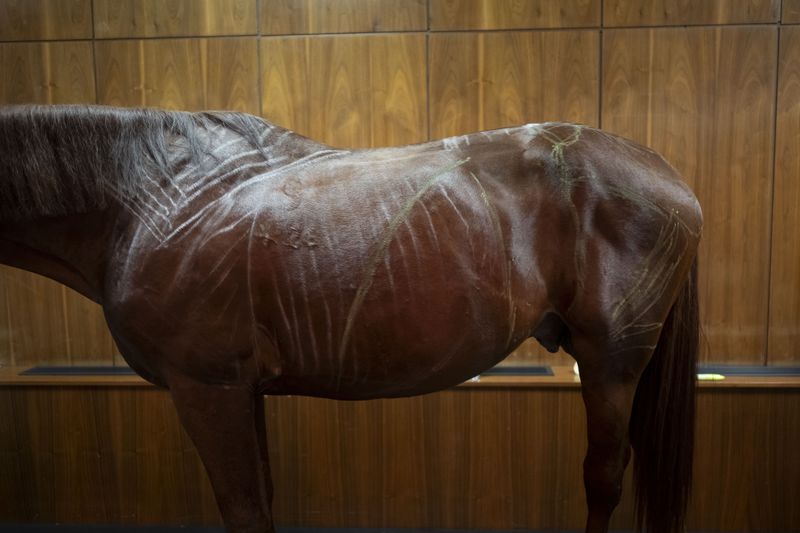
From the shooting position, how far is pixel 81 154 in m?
1.11

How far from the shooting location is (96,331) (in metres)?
2.33

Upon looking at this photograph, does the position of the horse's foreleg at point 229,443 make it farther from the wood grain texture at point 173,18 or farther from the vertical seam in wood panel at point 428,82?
the wood grain texture at point 173,18

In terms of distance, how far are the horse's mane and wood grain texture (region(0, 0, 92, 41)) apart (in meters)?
1.43

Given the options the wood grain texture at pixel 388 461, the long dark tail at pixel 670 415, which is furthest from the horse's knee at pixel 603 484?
the wood grain texture at pixel 388 461

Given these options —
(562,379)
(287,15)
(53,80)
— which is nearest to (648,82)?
(562,379)

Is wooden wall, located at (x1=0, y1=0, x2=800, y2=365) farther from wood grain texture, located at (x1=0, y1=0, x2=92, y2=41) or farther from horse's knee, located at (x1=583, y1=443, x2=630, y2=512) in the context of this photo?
horse's knee, located at (x1=583, y1=443, x2=630, y2=512)

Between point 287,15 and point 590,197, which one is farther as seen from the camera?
point 287,15

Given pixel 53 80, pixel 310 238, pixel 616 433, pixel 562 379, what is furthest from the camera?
pixel 53 80

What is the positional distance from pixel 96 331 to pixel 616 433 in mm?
2088

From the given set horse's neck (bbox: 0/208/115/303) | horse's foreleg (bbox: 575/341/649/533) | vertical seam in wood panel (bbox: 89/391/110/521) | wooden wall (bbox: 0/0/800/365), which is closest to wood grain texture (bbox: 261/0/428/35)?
wooden wall (bbox: 0/0/800/365)

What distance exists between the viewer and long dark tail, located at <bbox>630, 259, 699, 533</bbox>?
136 centimetres

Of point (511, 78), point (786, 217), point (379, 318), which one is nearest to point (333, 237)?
point (379, 318)

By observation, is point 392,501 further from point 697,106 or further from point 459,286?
point 697,106

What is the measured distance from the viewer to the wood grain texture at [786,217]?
7.05 feet
